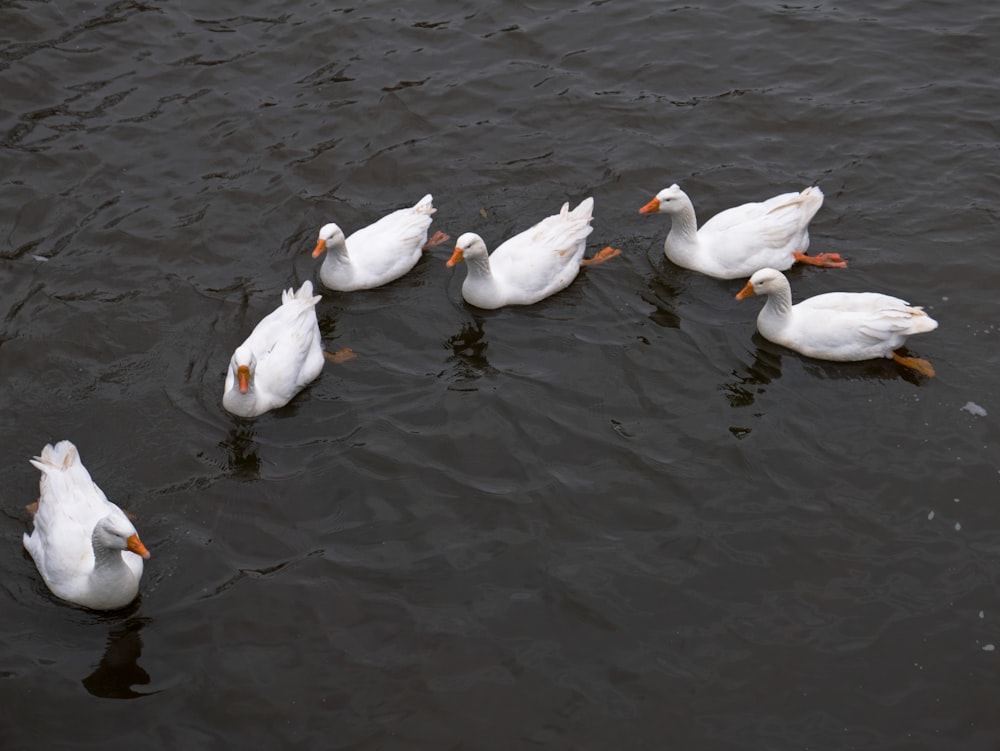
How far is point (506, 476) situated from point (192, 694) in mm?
2930

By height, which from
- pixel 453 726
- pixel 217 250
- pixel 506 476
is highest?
pixel 217 250

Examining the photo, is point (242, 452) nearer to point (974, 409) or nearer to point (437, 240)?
point (437, 240)

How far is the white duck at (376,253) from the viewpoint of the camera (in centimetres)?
1038

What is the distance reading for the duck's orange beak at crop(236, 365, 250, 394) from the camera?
344 inches

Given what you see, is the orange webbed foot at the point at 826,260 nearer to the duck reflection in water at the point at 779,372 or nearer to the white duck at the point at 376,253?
the duck reflection in water at the point at 779,372

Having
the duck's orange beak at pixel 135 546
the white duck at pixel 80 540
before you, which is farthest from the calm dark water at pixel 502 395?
the duck's orange beak at pixel 135 546

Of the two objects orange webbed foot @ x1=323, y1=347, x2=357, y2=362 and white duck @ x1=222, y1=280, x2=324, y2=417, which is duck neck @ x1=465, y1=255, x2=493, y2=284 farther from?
white duck @ x1=222, y1=280, x2=324, y2=417

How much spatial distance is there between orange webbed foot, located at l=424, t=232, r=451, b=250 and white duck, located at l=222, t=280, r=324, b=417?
1.68 meters

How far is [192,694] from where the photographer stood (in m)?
7.26

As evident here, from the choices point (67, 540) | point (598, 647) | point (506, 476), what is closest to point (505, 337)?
point (506, 476)

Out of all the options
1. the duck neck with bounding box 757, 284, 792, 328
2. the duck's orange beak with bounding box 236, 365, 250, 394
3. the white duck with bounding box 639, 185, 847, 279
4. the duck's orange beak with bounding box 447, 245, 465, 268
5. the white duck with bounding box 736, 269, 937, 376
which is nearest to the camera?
the duck's orange beak with bounding box 236, 365, 250, 394

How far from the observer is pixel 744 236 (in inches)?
409

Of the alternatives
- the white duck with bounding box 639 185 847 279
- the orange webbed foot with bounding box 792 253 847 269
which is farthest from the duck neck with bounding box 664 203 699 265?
the orange webbed foot with bounding box 792 253 847 269

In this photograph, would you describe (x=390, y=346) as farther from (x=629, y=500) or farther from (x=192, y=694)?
(x=192, y=694)
